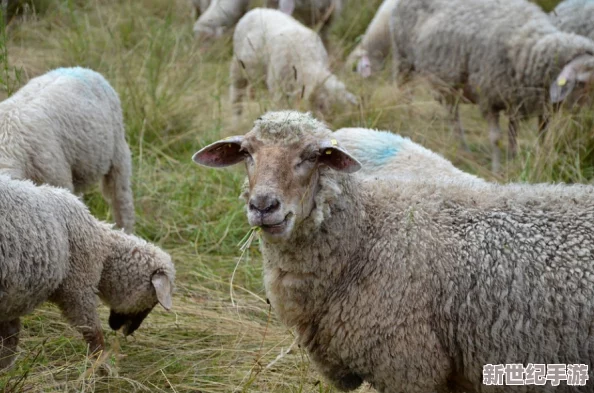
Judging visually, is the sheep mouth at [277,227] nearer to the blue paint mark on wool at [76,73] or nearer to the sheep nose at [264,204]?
the sheep nose at [264,204]

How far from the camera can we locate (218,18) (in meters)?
8.38

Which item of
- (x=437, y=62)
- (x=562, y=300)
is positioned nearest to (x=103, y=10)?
(x=437, y=62)

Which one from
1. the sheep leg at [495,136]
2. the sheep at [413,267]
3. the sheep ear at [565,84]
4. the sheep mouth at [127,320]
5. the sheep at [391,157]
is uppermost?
the sheep at [413,267]

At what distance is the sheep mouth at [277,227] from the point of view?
259cm

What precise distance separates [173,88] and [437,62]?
6.88ft

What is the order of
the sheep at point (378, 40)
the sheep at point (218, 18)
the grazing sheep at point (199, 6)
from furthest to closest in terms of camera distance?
the grazing sheep at point (199, 6), the sheep at point (378, 40), the sheep at point (218, 18)

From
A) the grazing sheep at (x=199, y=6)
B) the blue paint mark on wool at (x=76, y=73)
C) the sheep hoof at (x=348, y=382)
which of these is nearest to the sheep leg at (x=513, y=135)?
the blue paint mark on wool at (x=76, y=73)

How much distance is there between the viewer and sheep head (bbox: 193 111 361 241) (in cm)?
257

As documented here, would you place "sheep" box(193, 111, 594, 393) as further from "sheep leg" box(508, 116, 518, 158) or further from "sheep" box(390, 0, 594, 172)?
"sheep leg" box(508, 116, 518, 158)

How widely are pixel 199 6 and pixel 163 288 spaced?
651 centimetres

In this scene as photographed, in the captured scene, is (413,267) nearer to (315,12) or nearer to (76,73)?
(76,73)

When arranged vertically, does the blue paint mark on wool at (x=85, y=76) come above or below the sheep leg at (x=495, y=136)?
above

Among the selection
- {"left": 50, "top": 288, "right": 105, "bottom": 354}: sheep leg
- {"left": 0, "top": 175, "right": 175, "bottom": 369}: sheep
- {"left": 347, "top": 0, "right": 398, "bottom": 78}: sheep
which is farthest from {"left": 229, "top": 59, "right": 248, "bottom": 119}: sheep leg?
{"left": 50, "top": 288, "right": 105, "bottom": 354}: sheep leg

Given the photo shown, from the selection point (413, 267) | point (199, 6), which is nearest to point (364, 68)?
point (199, 6)
